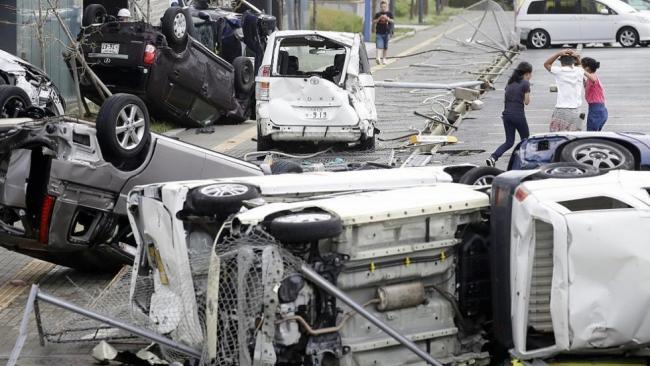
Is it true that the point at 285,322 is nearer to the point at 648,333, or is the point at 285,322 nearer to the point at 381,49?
the point at 648,333

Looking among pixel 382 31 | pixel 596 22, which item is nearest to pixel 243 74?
pixel 382 31

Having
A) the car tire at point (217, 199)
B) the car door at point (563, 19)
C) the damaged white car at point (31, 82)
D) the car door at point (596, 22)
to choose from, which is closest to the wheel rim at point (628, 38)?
the car door at point (596, 22)

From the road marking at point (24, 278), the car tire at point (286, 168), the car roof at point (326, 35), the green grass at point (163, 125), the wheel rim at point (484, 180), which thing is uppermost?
the car roof at point (326, 35)

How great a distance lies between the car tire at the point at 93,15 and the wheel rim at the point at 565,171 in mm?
13698

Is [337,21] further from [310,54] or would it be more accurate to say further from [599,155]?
[599,155]

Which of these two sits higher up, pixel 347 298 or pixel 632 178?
pixel 632 178

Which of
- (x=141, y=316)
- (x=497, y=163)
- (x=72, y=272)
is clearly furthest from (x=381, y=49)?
(x=141, y=316)

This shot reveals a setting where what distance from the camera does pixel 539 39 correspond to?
130ft

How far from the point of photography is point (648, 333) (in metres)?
8.01

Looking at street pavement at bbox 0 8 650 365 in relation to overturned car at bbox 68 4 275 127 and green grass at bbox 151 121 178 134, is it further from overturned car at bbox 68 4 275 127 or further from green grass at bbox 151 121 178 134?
overturned car at bbox 68 4 275 127

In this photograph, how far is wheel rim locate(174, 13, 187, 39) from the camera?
20625 millimetres

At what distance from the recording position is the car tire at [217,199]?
8484 mm

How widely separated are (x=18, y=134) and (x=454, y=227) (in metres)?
4.53

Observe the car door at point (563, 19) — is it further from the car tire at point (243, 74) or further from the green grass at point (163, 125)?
the green grass at point (163, 125)
